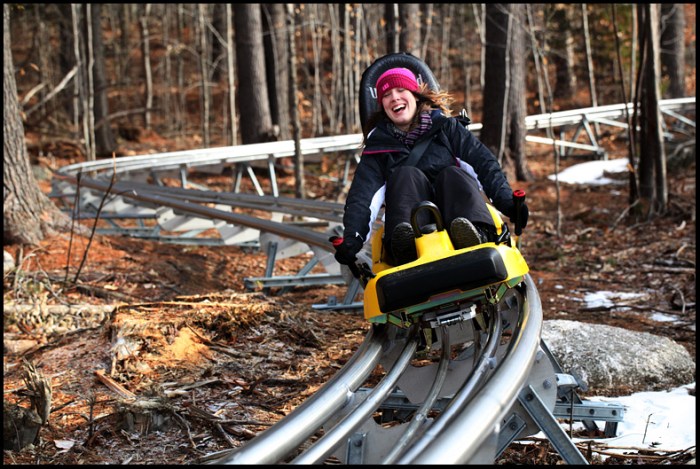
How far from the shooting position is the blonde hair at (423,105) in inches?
176

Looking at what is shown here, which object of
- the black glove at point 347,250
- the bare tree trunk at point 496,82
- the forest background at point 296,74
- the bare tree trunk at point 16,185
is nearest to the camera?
the black glove at point 347,250

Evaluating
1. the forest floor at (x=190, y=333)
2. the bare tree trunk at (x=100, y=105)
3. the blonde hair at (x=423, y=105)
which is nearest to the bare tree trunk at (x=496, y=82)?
the forest floor at (x=190, y=333)

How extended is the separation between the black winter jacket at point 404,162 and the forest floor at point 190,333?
938 mm

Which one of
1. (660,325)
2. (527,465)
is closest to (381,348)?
(527,465)

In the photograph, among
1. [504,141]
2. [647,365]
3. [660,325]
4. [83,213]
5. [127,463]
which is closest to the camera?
[127,463]

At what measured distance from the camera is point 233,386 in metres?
4.07

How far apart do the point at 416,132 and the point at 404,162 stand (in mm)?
230

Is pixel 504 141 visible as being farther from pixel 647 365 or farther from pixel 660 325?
pixel 647 365

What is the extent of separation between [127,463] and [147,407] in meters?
0.37

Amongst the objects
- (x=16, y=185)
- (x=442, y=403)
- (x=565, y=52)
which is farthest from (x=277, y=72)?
(x=442, y=403)

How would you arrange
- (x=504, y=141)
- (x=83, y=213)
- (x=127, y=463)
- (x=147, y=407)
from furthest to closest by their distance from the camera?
(x=504, y=141), (x=83, y=213), (x=147, y=407), (x=127, y=463)

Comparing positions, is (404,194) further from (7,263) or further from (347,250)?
(7,263)

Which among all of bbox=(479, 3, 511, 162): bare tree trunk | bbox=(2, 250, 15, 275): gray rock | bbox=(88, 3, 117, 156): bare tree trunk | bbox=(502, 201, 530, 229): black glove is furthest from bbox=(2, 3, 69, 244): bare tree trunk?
bbox=(88, 3, 117, 156): bare tree trunk

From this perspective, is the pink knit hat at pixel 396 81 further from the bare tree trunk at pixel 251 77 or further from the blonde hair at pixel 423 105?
the bare tree trunk at pixel 251 77
